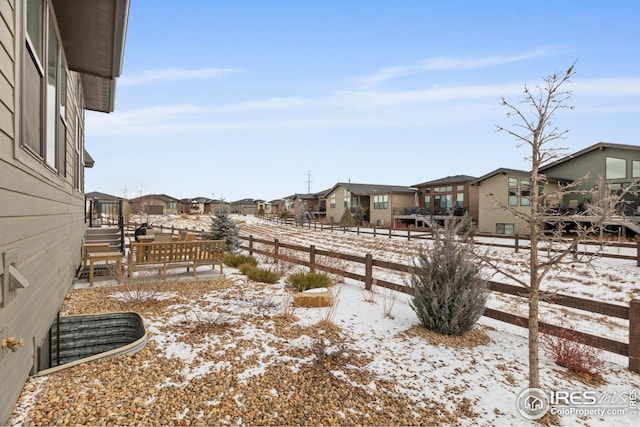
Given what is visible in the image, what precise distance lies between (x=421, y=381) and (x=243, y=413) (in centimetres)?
218

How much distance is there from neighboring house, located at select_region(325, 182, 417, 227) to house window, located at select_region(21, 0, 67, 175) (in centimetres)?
Result: 3582

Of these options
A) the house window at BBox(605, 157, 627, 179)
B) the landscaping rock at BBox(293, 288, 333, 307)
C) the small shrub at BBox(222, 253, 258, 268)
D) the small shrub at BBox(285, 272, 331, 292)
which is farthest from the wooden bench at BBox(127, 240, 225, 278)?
the house window at BBox(605, 157, 627, 179)

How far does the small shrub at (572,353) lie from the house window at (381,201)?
3711cm

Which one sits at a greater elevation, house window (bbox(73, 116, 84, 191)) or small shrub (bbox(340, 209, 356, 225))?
house window (bbox(73, 116, 84, 191))

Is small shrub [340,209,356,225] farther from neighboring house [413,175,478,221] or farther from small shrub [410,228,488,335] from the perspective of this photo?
small shrub [410,228,488,335]

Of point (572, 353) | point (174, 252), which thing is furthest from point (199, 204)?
point (572, 353)

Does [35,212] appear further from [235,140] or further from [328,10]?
[235,140]

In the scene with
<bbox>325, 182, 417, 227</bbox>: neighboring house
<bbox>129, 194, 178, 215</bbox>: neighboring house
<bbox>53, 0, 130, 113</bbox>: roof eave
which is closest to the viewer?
<bbox>53, 0, 130, 113</bbox>: roof eave

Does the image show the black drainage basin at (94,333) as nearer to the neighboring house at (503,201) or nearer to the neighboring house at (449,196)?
the neighboring house at (503,201)

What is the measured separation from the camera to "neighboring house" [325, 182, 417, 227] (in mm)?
41156

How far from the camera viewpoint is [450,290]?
5.35 metres

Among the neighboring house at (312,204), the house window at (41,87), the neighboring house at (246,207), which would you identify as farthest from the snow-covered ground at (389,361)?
the neighboring house at (246,207)

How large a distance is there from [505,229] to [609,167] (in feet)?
27.7

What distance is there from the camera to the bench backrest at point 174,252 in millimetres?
8328
